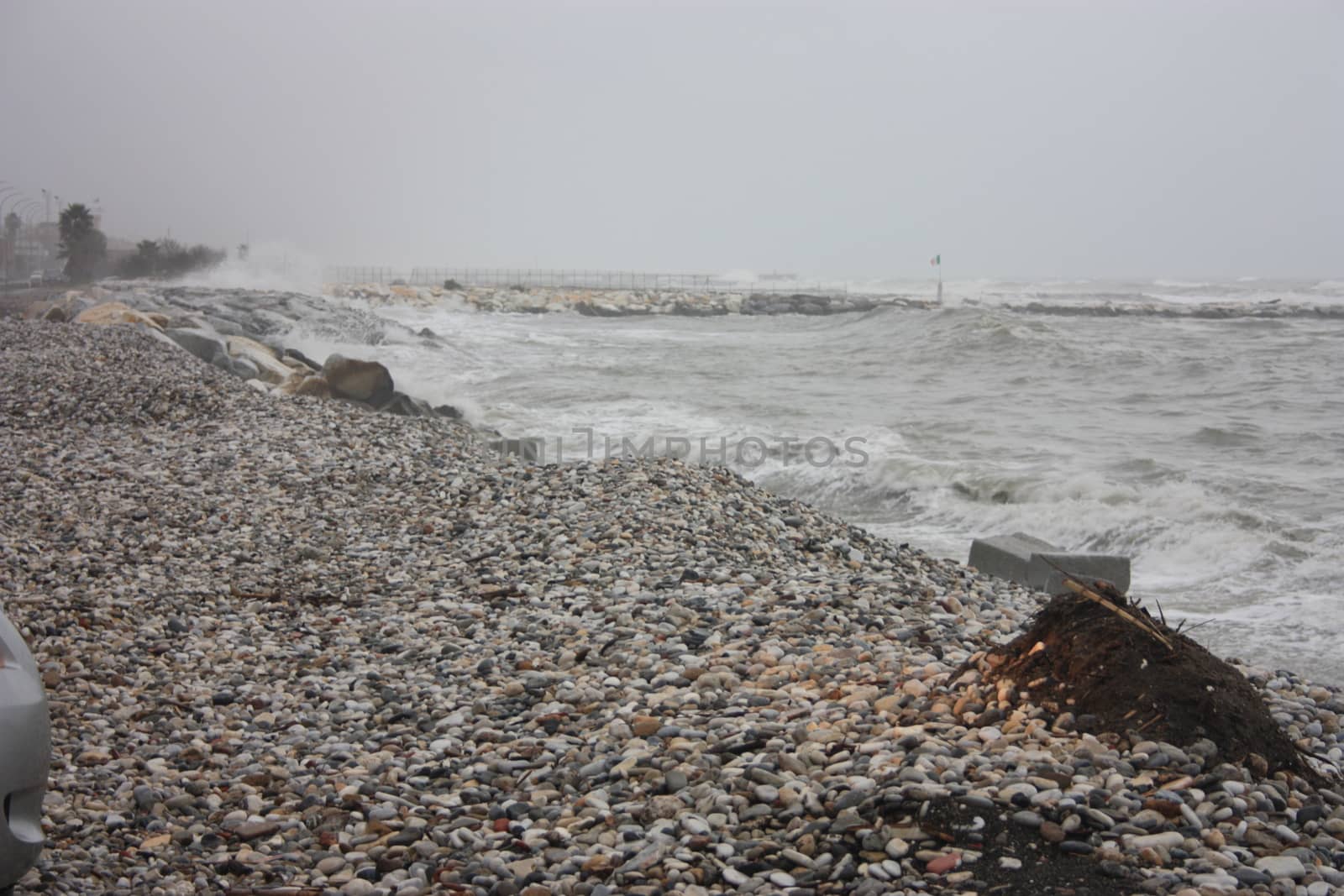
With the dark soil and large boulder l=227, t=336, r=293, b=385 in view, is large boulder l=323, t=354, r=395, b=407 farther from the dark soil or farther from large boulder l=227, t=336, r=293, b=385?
the dark soil

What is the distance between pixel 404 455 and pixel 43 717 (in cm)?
652

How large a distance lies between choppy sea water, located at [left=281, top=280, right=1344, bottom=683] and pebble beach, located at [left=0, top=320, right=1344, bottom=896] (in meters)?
2.69

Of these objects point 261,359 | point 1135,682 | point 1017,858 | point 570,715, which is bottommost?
point 570,715

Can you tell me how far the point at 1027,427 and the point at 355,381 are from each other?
994 cm

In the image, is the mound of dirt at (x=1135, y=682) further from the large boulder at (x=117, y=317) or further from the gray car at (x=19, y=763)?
the large boulder at (x=117, y=317)

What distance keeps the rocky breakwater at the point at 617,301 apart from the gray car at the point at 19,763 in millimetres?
48931

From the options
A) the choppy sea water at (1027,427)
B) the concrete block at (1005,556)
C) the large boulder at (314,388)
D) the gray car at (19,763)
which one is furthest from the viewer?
the large boulder at (314,388)

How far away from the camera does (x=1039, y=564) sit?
717 centimetres

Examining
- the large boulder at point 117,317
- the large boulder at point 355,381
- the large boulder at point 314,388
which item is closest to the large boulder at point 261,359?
the large boulder at point 117,317

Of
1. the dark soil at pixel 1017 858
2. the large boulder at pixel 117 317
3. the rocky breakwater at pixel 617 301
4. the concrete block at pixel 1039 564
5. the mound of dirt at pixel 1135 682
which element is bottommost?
the concrete block at pixel 1039 564

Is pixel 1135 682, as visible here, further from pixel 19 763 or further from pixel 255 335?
pixel 255 335

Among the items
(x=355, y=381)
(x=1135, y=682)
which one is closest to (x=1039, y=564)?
(x=1135, y=682)

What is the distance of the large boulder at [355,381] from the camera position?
1414 cm

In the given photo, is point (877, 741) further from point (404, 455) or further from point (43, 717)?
point (404, 455)
